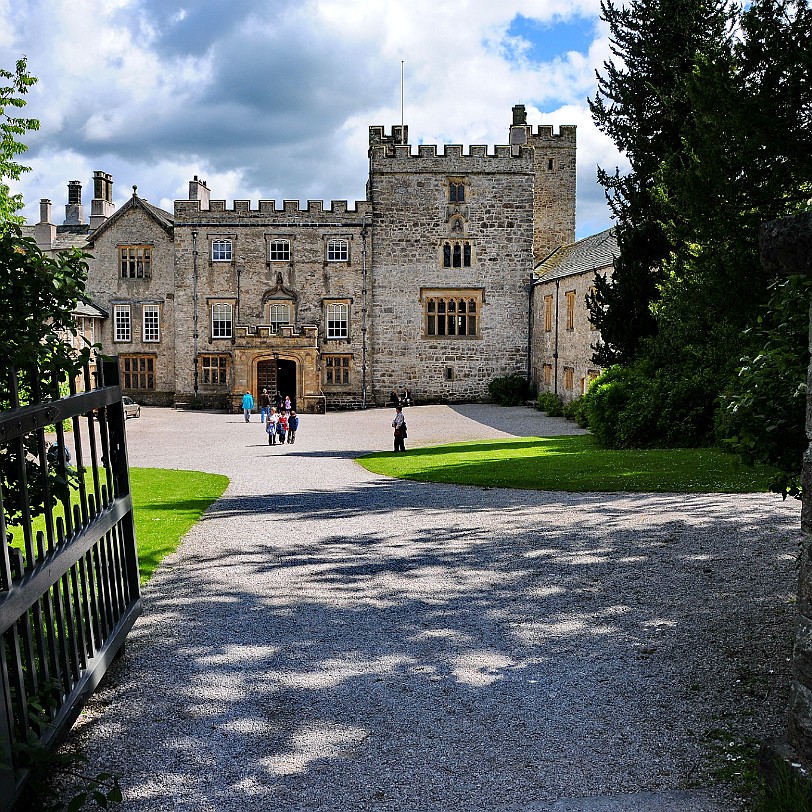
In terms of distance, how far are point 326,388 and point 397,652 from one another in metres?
34.0

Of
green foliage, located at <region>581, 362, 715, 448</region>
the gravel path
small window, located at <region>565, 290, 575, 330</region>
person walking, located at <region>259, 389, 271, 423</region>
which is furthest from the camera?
person walking, located at <region>259, 389, 271, 423</region>

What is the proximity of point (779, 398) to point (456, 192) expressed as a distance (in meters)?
36.0

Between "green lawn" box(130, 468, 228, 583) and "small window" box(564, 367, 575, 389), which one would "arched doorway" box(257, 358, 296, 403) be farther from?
"green lawn" box(130, 468, 228, 583)

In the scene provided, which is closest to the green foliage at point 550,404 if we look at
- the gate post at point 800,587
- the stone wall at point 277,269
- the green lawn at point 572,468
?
the stone wall at point 277,269

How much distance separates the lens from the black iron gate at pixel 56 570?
365 centimetres

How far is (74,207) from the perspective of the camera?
51.2 metres

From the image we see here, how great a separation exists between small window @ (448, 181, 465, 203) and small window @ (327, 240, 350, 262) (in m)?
5.47

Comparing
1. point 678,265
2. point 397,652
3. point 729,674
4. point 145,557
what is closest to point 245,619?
point 397,652

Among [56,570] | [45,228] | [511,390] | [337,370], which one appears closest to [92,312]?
[45,228]

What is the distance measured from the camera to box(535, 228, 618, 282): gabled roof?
1169 inches

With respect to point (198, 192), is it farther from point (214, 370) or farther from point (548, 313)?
point (548, 313)

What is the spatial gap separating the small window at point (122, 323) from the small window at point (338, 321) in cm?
1012

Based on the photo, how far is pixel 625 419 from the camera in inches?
772

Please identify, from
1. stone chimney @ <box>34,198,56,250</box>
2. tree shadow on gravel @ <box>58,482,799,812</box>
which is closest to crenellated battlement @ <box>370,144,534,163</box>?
stone chimney @ <box>34,198,56,250</box>
